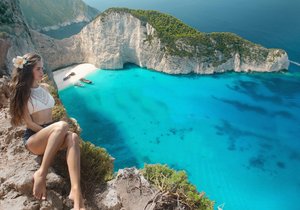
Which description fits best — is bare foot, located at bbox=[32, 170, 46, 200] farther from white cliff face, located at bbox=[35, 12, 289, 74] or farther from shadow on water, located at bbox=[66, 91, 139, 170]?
white cliff face, located at bbox=[35, 12, 289, 74]

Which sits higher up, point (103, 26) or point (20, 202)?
point (20, 202)

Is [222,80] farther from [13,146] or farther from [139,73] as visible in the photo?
[13,146]

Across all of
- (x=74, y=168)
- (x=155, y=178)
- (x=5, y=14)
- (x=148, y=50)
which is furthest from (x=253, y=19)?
(x=74, y=168)

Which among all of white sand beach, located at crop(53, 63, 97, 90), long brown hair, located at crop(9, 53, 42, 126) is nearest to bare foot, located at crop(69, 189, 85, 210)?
long brown hair, located at crop(9, 53, 42, 126)

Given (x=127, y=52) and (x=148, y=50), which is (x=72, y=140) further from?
(x=127, y=52)

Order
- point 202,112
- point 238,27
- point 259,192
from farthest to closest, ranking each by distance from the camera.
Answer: point 238,27 < point 202,112 < point 259,192

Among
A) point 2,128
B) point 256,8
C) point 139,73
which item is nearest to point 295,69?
point 139,73

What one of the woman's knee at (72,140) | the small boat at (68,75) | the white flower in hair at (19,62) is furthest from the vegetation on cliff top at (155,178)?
the small boat at (68,75)

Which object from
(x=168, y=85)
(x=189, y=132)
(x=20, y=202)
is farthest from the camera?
(x=168, y=85)
